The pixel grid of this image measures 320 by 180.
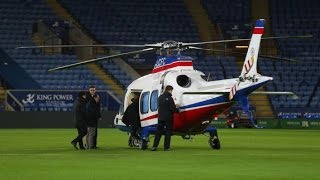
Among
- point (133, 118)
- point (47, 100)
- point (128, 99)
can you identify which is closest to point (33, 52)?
point (47, 100)

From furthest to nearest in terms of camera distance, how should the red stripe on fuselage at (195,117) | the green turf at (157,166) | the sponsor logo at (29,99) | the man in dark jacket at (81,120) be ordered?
the sponsor logo at (29,99) → the man in dark jacket at (81,120) → the red stripe on fuselage at (195,117) → the green turf at (157,166)

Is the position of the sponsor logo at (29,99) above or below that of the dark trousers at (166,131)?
below

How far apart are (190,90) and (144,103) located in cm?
215

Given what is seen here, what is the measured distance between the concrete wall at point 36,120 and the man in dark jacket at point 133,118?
27.7 m

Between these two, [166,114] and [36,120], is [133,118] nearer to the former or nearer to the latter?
[166,114]

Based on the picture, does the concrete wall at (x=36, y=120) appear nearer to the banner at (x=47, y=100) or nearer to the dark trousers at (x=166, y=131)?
the banner at (x=47, y=100)

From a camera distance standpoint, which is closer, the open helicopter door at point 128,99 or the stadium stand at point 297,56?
the open helicopter door at point 128,99

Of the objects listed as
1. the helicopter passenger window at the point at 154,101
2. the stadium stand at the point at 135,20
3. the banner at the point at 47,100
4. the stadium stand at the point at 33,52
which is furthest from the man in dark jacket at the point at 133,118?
the stadium stand at the point at 135,20

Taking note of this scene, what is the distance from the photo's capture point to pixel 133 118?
28859 mm

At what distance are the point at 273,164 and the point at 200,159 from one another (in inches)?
98.9

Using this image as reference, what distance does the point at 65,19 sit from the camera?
66.9 metres

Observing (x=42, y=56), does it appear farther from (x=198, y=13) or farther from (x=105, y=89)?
(x=198, y=13)

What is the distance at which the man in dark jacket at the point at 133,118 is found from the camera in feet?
94.3

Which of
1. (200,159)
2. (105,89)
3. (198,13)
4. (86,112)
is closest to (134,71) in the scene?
(105,89)
